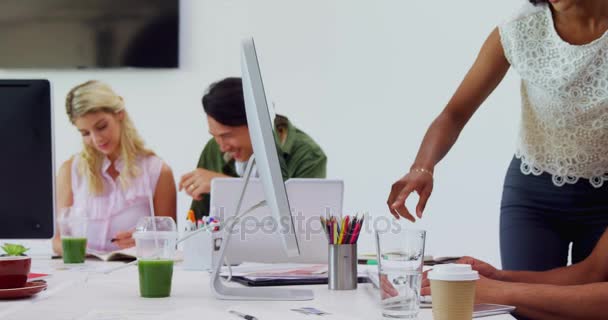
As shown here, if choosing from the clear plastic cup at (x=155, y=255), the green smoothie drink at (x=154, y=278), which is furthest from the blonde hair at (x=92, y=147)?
the green smoothie drink at (x=154, y=278)

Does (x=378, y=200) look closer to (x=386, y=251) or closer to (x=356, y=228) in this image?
(x=356, y=228)

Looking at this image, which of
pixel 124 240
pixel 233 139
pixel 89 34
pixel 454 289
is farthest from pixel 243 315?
pixel 89 34

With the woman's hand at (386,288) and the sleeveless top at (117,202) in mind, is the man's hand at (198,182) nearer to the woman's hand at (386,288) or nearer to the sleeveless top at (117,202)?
the sleeveless top at (117,202)

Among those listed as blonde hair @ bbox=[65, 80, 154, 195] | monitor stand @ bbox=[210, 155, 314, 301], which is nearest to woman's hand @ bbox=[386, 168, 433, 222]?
monitor stand @ bbox=[210, 155, 314, 301]

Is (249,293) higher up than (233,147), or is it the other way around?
(233,147)

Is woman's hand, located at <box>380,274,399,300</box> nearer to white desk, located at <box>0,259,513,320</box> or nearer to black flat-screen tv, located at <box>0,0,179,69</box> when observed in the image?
white desk, located at <box>0,259,513,320</box>

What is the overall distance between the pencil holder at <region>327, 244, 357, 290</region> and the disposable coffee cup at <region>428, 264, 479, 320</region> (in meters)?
0.40

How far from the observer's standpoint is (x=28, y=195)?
1470 mm

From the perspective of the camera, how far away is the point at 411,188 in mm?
1605

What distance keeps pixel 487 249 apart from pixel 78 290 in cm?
250

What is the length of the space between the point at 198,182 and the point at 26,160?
1.23m

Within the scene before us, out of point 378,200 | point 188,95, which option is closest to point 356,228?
point 378,200

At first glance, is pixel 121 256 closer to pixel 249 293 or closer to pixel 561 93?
pixel 249 293

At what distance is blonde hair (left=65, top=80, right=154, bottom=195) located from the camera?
293 cm
